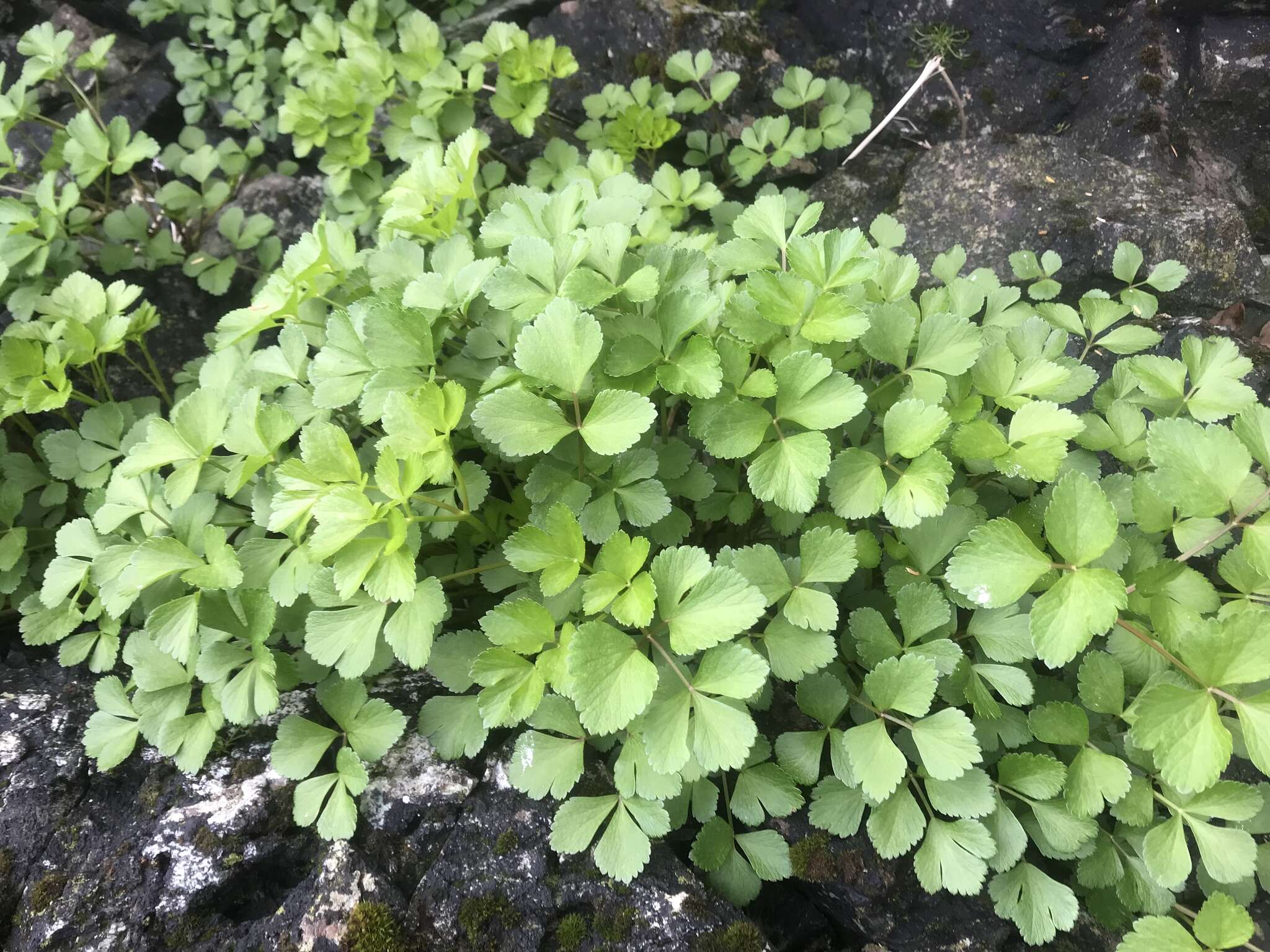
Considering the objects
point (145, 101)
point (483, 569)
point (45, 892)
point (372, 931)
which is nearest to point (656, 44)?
point (145, 101)

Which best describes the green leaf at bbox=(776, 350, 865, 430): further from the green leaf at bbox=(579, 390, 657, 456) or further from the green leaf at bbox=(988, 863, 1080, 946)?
the green leaf at bbox=(988, 863, 1080, 946)

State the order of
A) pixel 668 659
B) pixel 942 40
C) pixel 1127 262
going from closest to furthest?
pixel 668 659 < pixel 1127 262 < pixel 942 40

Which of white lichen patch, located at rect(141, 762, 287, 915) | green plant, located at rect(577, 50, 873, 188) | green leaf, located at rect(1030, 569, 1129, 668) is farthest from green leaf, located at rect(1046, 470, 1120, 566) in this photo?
green plant, located at rect(577, 50, 873, 188)

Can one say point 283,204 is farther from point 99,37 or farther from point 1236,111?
point 1236,111

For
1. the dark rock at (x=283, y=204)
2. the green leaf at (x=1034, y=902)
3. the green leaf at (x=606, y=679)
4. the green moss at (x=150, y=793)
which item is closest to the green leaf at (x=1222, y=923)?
the green leaf at (x=1034, y=902)

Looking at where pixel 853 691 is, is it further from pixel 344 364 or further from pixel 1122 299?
pixel 1122 299

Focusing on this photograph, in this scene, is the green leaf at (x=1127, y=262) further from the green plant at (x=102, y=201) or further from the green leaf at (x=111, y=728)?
the green plant at (x=102, y=201)
